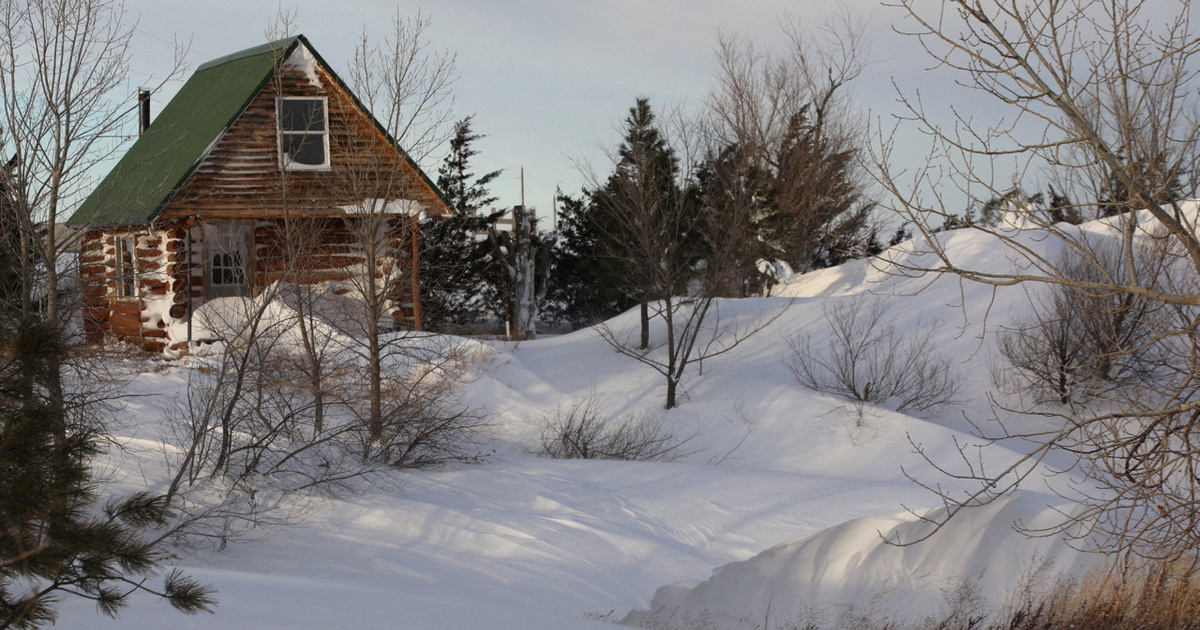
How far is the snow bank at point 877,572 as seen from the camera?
9.45 metres

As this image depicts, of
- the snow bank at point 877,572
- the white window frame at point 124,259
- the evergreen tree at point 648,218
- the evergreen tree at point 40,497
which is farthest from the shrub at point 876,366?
the evergreen tree at point 40,497

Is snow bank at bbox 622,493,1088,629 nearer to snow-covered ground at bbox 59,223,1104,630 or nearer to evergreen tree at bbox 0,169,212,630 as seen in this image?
snow-covered ground at bbox 59,223,1104,630

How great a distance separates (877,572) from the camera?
10148mm

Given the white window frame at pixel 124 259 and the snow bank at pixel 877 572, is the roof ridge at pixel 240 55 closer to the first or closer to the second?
the white window frame at pixel 124 259

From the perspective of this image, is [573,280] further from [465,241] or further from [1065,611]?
[1065,611]

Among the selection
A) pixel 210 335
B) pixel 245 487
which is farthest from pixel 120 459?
pixel 210 335

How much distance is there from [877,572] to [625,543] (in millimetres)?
2875

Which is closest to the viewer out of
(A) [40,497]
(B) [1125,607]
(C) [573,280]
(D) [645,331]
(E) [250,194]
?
(A) [40,497]

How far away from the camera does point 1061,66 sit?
19.8ft

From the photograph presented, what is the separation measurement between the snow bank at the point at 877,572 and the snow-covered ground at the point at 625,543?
2 cm

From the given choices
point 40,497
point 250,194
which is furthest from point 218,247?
point 40,497

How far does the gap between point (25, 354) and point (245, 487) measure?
6.97 metres

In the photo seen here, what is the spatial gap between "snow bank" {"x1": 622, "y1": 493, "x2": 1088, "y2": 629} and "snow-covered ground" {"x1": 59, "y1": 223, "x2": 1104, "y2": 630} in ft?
0.07

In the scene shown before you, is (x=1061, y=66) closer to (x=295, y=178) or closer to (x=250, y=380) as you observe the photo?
(x=250, y=380)
